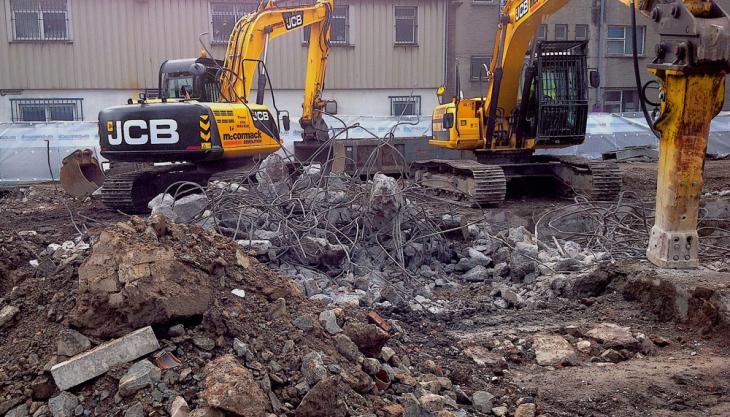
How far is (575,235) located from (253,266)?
16.9ft

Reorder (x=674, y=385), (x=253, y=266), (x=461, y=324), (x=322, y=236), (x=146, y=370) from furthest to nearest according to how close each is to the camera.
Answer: (x=322, y=236) < (x=461, y=324) < (x=253, y=266) < (x=674, y=385) < (x=146, y=370)

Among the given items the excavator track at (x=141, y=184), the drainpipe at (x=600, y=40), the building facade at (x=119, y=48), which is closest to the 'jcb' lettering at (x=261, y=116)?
the excavator track at (x=141, y=184)

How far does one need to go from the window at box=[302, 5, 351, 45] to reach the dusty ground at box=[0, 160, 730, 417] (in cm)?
1654

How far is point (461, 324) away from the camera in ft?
20.6

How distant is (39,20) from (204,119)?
45.1 feet

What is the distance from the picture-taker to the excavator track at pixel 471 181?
1179 centimetres

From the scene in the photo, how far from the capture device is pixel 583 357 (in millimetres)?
5387

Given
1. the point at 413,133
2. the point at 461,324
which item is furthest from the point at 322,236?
the point at 413,133

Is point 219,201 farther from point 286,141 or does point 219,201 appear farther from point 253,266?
point 286,141

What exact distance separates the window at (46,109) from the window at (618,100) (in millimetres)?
17538

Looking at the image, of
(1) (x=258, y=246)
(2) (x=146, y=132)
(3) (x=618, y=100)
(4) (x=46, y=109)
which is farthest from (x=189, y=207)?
(3) (x=618, y=100)

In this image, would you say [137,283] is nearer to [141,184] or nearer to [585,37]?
[141,184]

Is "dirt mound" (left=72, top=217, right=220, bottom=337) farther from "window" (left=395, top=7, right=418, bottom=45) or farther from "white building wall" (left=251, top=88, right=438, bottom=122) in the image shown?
"window" (left=395, top=7, right=418, bottom=45)

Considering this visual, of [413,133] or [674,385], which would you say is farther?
[413,133]
